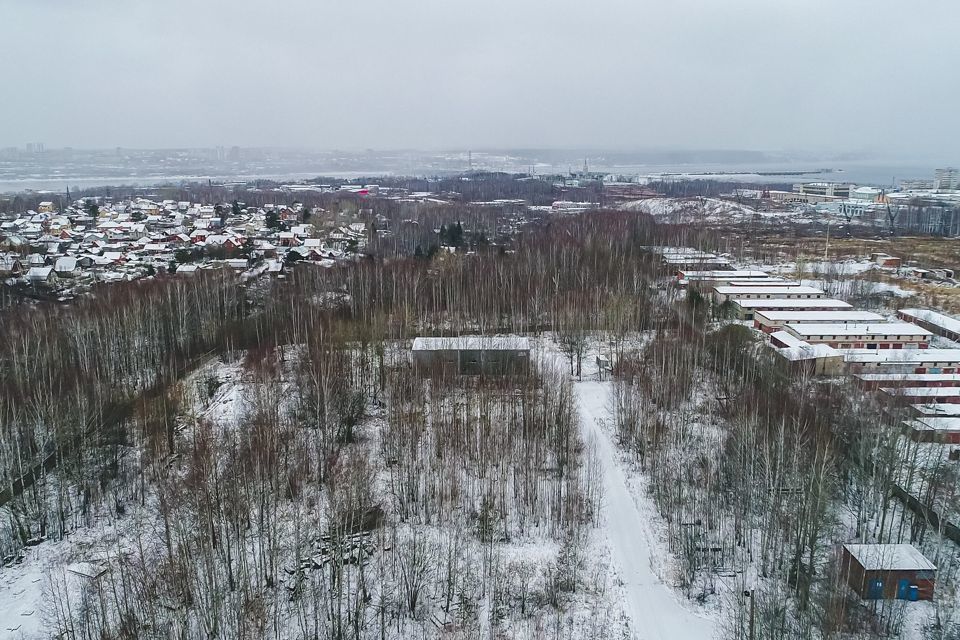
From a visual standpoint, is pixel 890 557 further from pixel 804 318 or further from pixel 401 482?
pixel 804 318

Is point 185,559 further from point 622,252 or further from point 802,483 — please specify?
point 622,252

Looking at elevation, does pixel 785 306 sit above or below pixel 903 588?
above

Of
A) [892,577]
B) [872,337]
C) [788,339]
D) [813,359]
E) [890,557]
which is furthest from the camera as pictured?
[872,337]

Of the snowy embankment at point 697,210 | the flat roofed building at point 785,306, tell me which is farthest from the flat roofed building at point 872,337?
the snowy embankment at point 697,210

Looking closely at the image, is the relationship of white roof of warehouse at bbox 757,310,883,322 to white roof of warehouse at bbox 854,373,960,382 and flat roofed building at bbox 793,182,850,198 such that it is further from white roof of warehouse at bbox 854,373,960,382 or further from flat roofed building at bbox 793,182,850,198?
flat roofed building at bbox 793,182,850,198

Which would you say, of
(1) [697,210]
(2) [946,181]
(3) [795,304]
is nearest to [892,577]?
(3) [795,304]

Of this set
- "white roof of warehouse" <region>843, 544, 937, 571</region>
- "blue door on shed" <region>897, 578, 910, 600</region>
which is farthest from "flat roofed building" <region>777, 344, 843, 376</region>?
"blue door on shed" <region>897, 578, 910, 600</region>

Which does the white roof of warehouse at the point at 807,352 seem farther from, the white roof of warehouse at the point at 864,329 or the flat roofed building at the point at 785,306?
the flat roofed building at the point at 785,306
